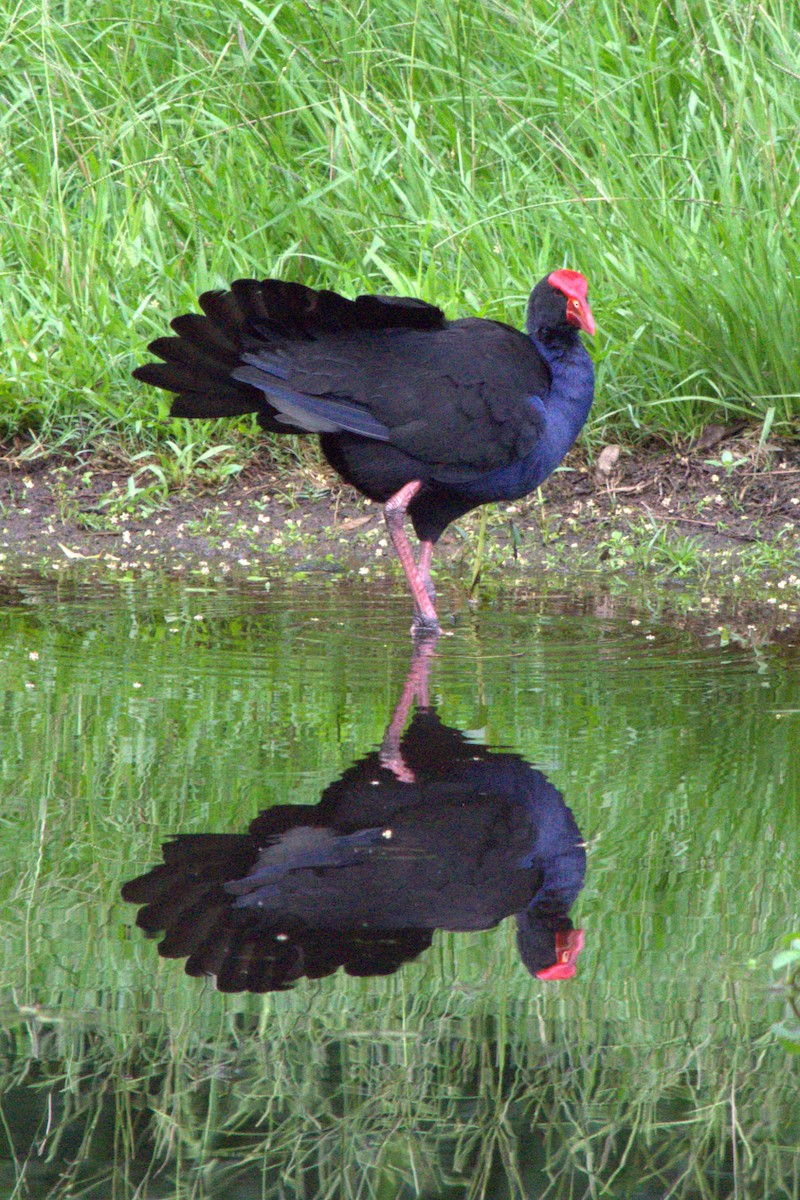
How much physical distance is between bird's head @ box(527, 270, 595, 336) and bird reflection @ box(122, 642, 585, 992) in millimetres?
2278

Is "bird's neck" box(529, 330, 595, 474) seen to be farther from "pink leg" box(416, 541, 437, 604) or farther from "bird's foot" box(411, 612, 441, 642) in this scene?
"bird's foot" box(411, 612, 441, 642)

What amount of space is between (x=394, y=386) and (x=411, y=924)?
8.53 ft

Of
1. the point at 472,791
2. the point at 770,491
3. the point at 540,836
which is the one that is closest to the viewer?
the point at 540,836

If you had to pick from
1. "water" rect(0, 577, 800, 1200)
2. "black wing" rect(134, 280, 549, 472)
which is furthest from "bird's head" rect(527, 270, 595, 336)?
"water" rect(0, 577, 800, 1200)

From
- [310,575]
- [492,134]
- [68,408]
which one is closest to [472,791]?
[310,575]

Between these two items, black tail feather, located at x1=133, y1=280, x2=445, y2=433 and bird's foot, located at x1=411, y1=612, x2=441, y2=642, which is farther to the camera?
bird's foot, located at x1=411, y1=612, x2=441, y2=642

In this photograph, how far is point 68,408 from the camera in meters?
7.15

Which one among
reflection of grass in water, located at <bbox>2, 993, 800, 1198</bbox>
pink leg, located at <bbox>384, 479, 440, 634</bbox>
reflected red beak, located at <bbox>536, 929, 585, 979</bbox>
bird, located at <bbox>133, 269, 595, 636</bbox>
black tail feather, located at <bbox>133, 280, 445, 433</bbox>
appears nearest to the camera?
reflection of grass in water, located at <bbox>2, 993, 800, 1198</bbox>

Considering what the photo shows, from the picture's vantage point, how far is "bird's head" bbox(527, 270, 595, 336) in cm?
544

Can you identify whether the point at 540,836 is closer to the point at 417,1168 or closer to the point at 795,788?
the point at 795,788

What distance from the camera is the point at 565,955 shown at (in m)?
2.52

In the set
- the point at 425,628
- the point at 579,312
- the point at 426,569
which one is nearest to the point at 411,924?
the point at 425,628

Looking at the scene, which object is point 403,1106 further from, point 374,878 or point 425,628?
point 425,628

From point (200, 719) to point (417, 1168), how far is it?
2.14 m
